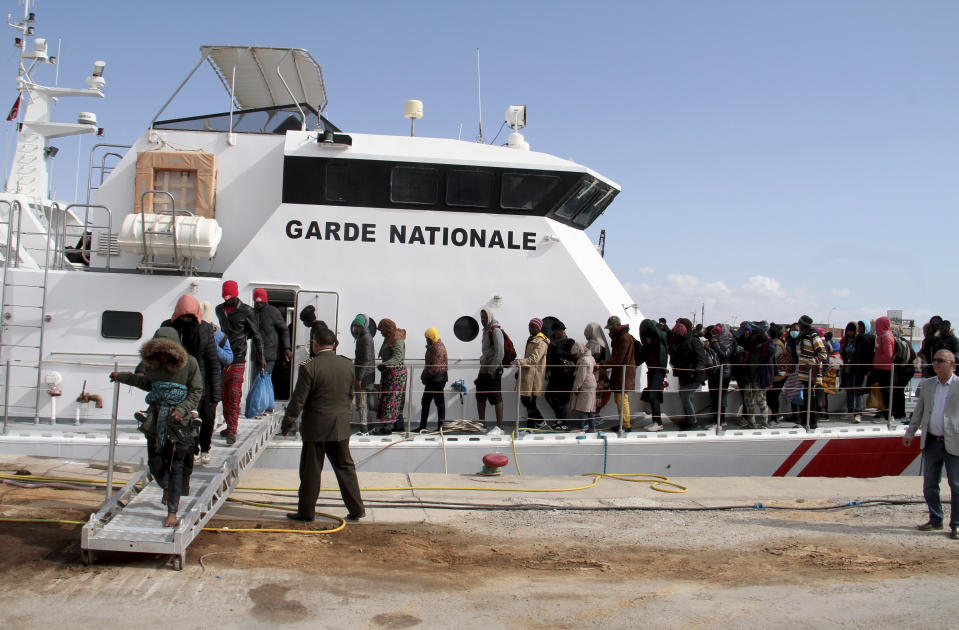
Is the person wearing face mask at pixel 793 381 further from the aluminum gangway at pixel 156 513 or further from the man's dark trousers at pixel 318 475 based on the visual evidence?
the aluminum gangway at pixel 156 513

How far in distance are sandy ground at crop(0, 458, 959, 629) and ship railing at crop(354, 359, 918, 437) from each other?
5.75 ft

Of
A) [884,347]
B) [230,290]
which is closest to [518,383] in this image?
[230,290]

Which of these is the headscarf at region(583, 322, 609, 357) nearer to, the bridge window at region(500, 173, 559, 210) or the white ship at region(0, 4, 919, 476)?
the white ship at region(0, 4, 919, 476)

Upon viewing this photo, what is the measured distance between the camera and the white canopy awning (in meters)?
9.12

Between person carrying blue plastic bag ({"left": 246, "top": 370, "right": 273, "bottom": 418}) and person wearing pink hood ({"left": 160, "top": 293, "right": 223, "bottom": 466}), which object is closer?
person wearing pink hood ({"left": 160, "top": 293, "right": 223, "bottom": 466})

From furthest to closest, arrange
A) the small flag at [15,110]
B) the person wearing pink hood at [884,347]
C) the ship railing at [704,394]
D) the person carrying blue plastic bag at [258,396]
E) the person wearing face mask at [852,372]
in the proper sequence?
1. the small flag at [15,110]
2. the person wearing face mask at [852,372]
3. the person wearing pink hood at [884,347]
4. the ship railing at [704,394]
5. the person carrying blue plastic bag at [258,396]

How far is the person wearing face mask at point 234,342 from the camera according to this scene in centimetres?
618

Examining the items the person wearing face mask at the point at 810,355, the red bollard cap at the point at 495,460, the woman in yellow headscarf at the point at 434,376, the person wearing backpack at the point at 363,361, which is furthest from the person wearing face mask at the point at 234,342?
the person wearing face mask at the point at 810,355

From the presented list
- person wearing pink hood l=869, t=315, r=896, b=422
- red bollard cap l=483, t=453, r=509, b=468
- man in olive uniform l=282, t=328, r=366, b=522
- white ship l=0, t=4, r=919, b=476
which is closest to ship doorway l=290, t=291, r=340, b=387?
white ship l=0, t=4, r=919, b=476

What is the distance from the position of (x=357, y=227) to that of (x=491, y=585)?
4973 millimetres

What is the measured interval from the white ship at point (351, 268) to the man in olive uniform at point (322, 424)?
6.90 feet

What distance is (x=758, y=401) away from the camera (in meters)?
8.23

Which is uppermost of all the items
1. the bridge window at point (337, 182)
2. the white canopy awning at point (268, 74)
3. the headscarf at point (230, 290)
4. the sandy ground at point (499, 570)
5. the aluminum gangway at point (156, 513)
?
the white canopy awning at point (268, 74)

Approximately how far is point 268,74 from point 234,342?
4.84 metres
